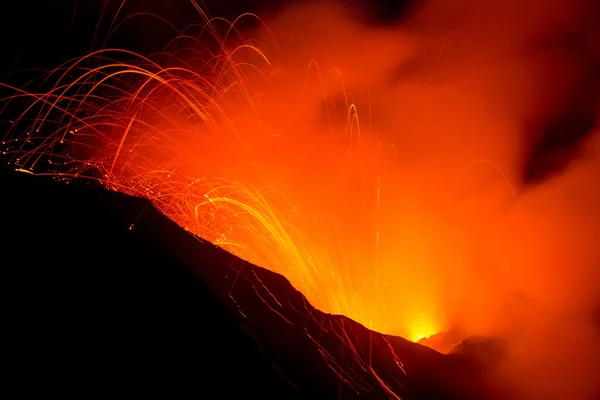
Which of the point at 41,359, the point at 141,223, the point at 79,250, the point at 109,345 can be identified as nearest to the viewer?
the point at 41,359

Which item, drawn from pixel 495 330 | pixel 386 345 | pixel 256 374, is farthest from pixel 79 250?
pixel 495 330

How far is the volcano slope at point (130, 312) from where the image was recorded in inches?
148

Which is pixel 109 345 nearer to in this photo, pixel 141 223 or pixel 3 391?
pixel 3 391

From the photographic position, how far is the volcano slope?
3756 millimetres

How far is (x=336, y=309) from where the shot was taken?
1169 centimetres

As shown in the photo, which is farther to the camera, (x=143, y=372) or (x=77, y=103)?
(x=77, y=103)

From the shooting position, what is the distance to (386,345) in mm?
8312

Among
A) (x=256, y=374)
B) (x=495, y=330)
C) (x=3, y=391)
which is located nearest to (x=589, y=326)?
(x=495, y=330)

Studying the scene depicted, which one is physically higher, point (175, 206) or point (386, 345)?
point (175, 206)

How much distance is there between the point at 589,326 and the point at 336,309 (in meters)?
8.05

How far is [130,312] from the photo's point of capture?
4.36 m

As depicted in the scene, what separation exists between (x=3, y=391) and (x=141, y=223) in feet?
7.55

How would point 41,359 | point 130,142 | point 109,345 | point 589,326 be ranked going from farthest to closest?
point 130,142, point 589,326, point 109,345, point 41,359

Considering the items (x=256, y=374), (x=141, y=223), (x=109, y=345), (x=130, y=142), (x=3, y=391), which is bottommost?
(x=3, y=391)
